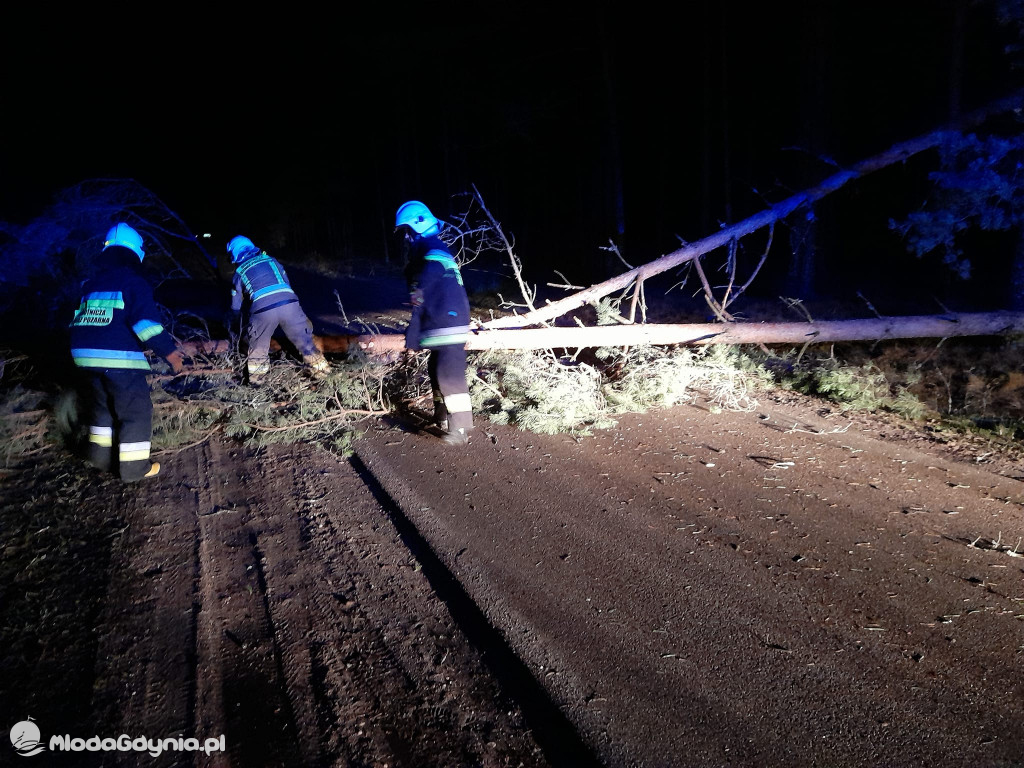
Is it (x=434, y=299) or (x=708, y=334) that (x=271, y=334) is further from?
(x=708, y=334)

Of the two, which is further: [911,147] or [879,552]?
[911,147]

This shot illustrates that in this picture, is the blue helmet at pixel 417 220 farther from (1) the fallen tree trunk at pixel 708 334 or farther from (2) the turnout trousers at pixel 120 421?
(2) the turnout trousers at pixel 120 421

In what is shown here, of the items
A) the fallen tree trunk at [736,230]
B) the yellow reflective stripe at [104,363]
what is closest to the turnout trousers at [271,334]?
the yellow reflective stripe at [104,363]

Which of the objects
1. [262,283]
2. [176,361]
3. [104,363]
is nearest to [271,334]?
[262,283]

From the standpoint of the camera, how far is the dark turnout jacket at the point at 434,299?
15.2 ft

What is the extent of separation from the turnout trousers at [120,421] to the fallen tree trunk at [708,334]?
113cm

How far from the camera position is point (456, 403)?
15.7 ft

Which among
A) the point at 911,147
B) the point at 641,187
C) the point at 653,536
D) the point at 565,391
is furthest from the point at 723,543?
the point at 641,187

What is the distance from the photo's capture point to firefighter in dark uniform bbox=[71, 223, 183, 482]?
13.6 feet

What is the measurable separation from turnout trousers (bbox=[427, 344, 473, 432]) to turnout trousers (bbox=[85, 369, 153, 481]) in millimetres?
2191

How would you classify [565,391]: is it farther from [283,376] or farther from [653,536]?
[283,376]

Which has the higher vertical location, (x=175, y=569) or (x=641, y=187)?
(x=641, y=187)

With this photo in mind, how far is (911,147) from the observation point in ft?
21.0

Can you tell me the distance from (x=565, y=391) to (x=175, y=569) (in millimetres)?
3235
